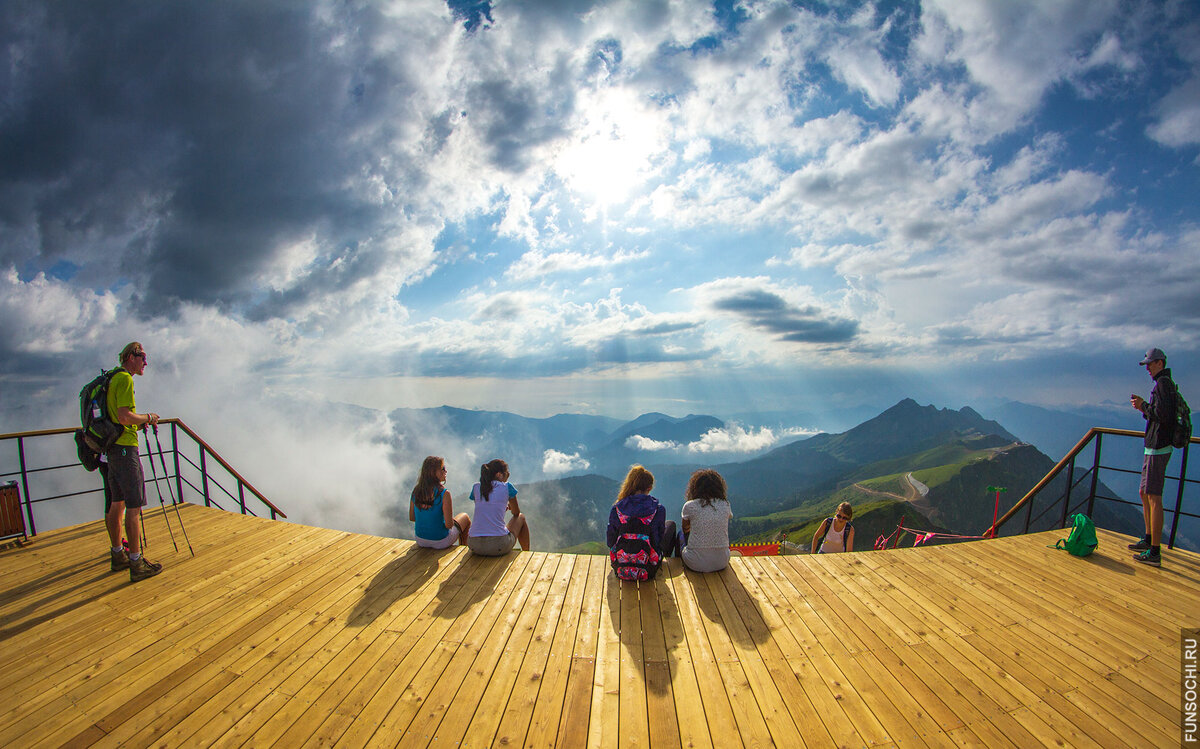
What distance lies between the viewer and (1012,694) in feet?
12.5

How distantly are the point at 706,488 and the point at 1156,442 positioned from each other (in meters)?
6.27

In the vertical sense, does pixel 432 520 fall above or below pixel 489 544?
above

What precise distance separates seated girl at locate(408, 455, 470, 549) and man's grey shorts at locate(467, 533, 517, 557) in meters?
0.52

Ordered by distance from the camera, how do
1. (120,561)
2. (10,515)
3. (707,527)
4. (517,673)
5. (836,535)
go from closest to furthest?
1. (517,673)
2. (707,527)
3. (120,561)
4. (10,515)
5. (836,535)

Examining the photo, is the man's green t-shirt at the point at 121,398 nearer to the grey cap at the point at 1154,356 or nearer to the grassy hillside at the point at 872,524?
the grey cap at the point at 1154,356

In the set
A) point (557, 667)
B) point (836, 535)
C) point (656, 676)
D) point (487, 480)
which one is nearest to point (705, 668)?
point (656, 676)

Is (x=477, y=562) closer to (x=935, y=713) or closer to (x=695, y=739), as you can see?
(x=695, y=739)

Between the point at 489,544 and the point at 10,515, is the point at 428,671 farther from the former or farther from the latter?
the point at 10,515

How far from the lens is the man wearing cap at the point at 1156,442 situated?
6340mm

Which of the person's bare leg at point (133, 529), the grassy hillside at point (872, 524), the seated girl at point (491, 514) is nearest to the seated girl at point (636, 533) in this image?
the seated girl at point (491, 514)

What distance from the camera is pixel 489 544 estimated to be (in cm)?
638

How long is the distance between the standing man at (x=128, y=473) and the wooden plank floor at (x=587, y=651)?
274 millimetres

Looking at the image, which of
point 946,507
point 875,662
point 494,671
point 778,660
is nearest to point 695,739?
point 778,660

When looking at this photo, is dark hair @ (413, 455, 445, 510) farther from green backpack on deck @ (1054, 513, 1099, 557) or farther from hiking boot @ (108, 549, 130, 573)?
green backpack on deck @ (1054, 513, 1099, 557)
